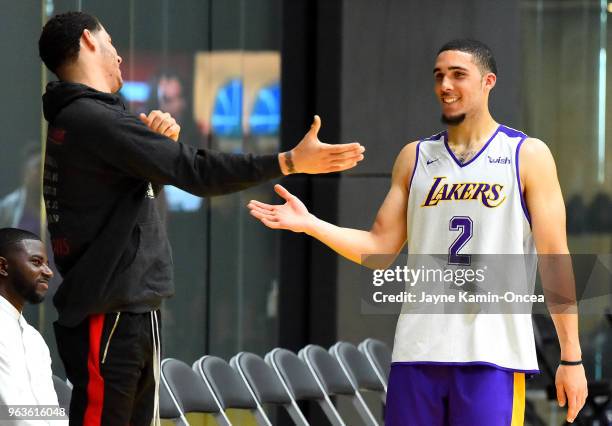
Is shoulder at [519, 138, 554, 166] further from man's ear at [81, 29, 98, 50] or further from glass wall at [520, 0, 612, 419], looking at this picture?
glass wall at [520, 0, 612, 419]

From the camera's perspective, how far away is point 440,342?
453 centimetres

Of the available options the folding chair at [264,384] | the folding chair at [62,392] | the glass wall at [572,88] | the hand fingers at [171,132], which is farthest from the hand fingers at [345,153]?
the glass wall at [572,88]

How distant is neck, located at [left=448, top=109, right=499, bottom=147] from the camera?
473cm

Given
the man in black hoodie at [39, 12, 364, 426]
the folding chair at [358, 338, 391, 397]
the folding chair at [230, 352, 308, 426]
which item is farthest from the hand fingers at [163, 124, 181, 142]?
the folding chair at [358, 338, 391, 397]

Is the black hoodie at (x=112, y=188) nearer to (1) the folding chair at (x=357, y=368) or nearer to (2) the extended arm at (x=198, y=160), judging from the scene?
(2) the extended arm at (x=198, y=160)

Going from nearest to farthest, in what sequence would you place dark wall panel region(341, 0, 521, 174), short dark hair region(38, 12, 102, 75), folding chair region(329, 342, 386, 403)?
1. short dark hair region(38, 12, 102, 75)
2. folding chair region(329, 342, 386, 403)
3. dark wall panel region(341, 0, 521, 174)

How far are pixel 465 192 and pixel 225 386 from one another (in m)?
2.27

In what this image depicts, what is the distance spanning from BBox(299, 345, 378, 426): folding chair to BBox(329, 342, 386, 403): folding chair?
0.07 metres

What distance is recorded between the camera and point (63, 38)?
4090mm

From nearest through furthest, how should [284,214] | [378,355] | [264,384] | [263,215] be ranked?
1. [263,215]
2. [284,214]
3. [264,384]
4. [378,355]

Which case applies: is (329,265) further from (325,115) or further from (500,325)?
(500,325)

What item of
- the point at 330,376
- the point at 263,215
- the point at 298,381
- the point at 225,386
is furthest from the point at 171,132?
the point at 330,376

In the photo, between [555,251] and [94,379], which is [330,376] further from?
[94,379]

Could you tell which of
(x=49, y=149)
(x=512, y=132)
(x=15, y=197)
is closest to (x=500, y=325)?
(x=512, y=132)
